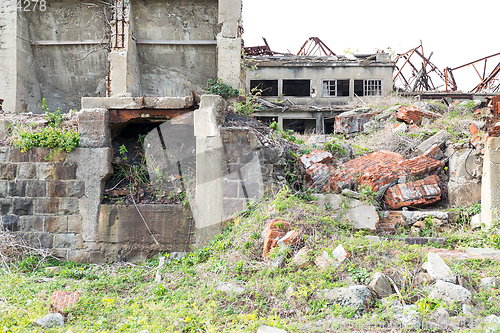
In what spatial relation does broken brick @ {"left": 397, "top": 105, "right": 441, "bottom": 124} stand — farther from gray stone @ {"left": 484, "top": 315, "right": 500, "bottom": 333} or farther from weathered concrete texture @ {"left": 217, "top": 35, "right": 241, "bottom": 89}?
gray stone @ {"left": 484, "top": 315, "right": 500, "bottom": 333}

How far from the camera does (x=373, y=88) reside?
18688mm

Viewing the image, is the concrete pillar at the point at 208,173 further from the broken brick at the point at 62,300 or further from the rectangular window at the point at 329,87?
the rectangular window at the point at 329,87

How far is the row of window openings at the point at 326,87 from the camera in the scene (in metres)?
18.7

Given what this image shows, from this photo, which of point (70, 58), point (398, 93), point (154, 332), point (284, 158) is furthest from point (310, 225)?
point (398, 93)

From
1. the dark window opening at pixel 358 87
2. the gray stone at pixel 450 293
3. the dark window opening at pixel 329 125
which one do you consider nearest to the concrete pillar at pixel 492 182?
the gray stone at pixel 450 293

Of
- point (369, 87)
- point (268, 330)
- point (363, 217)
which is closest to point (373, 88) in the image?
point (369, 87)

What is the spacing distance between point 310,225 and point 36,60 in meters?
10.1

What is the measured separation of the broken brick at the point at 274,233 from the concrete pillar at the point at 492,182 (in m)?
3.38

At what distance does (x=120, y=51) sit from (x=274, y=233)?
7.53m

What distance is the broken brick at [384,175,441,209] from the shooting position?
6465 mm

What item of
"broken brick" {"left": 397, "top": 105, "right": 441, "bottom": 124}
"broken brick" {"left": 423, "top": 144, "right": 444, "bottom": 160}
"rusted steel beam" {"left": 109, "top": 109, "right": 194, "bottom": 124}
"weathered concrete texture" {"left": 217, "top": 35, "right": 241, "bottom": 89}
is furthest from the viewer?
"broken brick" {"left": 397, "top": 105, "right": 441, "bottom": 124}

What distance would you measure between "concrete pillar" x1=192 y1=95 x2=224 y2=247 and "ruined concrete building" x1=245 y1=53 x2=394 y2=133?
509 inches

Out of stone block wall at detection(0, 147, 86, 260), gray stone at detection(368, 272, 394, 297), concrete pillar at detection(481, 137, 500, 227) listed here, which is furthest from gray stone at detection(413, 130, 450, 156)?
stone block wall at detection(0, 147, 86, 260)

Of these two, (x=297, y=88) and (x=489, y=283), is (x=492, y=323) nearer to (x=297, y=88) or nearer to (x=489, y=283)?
(x=489, y=283)
